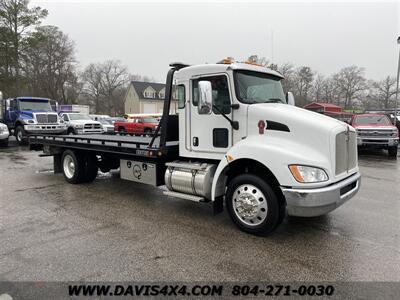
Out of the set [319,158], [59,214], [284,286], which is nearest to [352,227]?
[319,158]

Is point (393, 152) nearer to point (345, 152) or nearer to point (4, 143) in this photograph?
point (345, 152)

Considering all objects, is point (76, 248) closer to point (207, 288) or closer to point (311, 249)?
point (207, 288)

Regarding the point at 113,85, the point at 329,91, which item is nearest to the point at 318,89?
the point at 329,91

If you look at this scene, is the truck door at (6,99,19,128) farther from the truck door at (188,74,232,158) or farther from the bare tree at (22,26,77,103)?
the bare tree at (22,26,77,103)

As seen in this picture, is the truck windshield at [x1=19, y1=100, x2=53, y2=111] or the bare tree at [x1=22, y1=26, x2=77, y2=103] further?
the bare tree at [x1=22, y1=26, x2=77, y2=103]

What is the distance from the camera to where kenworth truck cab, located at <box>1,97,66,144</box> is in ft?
54.3

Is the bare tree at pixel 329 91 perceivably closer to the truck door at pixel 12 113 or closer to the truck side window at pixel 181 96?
the truck door at pixel 12 113

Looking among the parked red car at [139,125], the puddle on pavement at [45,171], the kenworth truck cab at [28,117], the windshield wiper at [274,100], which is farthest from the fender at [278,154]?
the parked red car at [139,125]

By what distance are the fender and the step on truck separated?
0.01 metres

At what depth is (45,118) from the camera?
1706 centimetres

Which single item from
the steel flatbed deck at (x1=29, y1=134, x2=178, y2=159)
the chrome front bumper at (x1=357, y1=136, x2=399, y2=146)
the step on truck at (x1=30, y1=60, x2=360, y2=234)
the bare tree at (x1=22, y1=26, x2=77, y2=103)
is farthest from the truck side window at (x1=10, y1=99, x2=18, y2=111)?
the bare tree at (x1=22, y1=26, x2=77, y2=103)

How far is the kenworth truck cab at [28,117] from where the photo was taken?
16.6 metres

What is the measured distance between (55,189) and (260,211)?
17.0 ft

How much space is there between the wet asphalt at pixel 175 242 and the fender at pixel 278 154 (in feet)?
3.19
